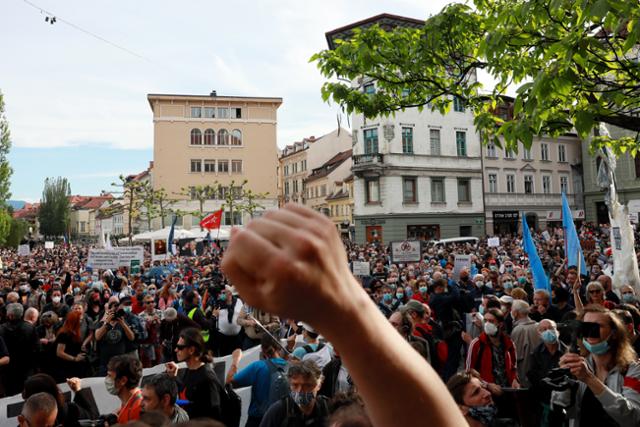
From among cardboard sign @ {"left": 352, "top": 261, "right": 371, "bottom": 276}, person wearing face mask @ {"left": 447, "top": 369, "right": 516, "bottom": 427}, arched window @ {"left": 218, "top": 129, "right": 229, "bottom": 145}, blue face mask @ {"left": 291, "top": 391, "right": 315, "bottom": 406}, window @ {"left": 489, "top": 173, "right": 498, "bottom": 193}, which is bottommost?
blue face mask @ {"left": 291, "top": 391, "right": 315, "bottom": 406}

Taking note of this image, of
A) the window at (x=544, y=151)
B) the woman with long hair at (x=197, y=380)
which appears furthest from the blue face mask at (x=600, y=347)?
the window at (x=544, y=151)

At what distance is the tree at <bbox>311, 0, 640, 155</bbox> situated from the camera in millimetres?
4336

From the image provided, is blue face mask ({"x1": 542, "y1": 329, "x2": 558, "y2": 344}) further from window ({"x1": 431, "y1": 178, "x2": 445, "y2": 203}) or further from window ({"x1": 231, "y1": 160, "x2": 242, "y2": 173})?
window ({"x1": 231, "y1": 160, "x2": 242, "y2": 173})

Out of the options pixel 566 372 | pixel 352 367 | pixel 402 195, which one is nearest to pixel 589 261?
pixel 566 372

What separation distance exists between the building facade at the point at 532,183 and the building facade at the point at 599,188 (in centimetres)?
87

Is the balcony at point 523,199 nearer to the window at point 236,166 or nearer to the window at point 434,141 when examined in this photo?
the window at point 434,141

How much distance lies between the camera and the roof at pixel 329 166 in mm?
58344

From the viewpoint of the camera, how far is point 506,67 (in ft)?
19.8

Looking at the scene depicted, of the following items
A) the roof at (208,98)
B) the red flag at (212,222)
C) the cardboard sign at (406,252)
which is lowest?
the cardboard sign at (406,252)

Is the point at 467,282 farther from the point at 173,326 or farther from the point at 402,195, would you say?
the point at 402,195

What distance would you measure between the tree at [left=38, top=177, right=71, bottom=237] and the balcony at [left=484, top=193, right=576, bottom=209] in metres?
84.8

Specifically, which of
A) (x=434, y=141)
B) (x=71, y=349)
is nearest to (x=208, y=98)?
(x=434, y=141)

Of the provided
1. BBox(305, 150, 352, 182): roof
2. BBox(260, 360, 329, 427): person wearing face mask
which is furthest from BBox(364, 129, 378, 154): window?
BBox(260, 360, 329, 427): person wearing face mask

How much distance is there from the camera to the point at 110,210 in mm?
41469
